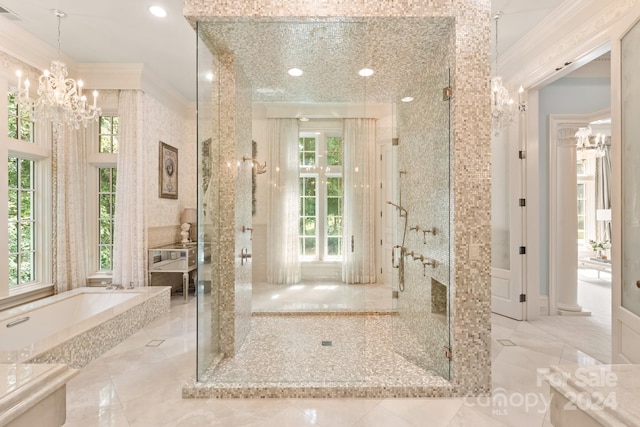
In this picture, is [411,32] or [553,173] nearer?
[411,32]

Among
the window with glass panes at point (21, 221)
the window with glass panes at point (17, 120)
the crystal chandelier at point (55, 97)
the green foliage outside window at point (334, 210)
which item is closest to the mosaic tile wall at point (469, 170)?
the green foliage outside window at point (334, 210)

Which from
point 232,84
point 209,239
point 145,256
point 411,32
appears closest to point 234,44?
point 232,84

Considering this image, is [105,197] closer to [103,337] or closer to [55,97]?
[55,97]

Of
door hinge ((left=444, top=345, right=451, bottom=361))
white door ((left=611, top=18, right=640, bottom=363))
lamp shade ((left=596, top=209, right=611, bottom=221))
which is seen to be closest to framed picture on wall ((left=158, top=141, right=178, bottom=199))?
door hinge ((left=444, top=345, right=451, bottom=361))

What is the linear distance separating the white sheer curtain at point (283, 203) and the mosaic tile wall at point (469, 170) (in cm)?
125

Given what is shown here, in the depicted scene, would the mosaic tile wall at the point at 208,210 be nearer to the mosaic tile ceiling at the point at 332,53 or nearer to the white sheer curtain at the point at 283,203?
the mosaic tile ceiling at the point at 332,53

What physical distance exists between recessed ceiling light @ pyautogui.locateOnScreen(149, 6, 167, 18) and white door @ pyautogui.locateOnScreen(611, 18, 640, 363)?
12.0 feet

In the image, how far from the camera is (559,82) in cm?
351

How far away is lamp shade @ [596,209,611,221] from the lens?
21.3 feet

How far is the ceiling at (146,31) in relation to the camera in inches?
94.8

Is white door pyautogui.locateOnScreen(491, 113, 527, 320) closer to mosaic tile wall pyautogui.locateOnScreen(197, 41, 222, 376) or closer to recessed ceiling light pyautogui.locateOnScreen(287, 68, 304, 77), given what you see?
recessed ceiling light pyautogui.locateOnScreen(287, 68, 304, 77)

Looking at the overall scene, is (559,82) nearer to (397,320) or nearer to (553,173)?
(553,173)

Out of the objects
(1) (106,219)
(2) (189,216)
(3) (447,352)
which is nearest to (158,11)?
(1) (106,219)

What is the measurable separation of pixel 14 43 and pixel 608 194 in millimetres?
10101
